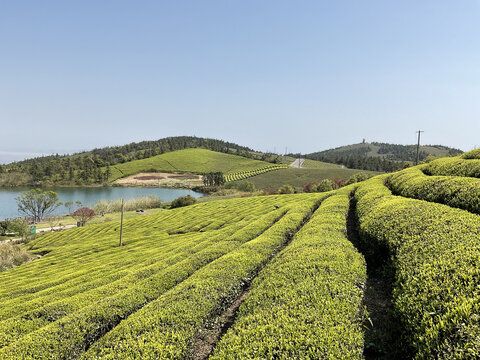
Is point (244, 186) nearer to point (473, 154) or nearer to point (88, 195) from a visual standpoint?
point (88, 195)

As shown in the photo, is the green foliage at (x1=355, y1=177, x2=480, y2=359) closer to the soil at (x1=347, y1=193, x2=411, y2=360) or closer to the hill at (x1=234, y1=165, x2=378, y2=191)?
the soil at (x1=347, y1=193, x2=411, y2=360)

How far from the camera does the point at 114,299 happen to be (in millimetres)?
11906

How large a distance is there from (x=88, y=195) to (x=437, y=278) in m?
154

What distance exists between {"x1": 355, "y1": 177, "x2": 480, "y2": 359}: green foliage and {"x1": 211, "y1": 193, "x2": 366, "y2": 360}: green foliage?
1498 millimetres

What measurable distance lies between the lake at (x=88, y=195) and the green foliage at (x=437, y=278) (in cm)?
11548

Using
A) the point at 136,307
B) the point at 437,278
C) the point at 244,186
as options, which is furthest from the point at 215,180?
the point at 437,278

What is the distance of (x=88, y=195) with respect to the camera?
132875 millimetres

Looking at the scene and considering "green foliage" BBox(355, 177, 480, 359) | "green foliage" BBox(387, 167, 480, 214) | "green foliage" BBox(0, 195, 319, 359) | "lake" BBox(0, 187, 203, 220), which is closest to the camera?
"green foliage" BBox(355, 177, 480, 359)

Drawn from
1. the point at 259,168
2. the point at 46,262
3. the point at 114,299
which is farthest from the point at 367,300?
the point at 259,168

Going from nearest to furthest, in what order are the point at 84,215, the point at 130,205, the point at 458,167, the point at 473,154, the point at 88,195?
the point at 458,167 < the point at 473,154 < the point at 84,215 < the point at 130,205 < the point at 88,195

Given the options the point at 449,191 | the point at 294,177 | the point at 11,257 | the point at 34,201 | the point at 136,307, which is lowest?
the point at 11,257

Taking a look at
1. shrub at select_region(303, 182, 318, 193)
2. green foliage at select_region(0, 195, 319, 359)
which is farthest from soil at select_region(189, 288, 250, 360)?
shrub at select_region(303, 182, 318, 193)

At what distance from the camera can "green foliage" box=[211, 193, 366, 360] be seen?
6492 millimetres

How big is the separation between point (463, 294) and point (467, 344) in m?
1.64
